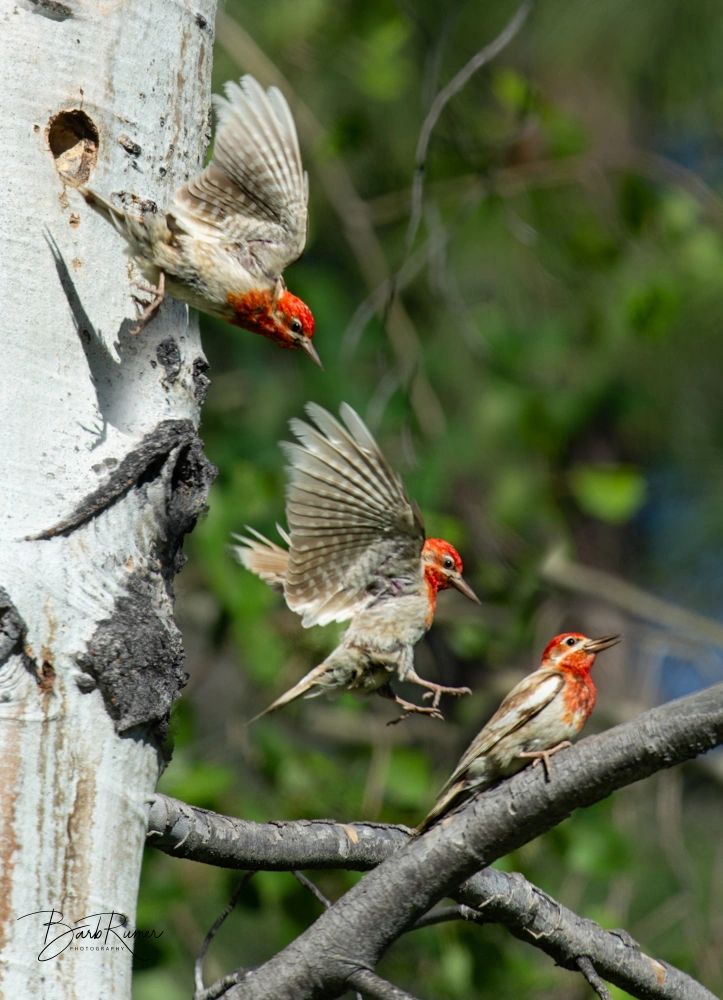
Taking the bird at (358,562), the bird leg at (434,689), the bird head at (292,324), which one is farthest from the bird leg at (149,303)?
the bird leg at (434,689)

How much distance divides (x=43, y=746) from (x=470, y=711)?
15.9 ft

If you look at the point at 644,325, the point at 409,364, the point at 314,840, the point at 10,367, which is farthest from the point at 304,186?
the point at 644,325

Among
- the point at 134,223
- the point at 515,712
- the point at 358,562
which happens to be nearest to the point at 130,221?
the point at 134,223

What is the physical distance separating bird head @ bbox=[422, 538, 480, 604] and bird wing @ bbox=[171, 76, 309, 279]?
941 mm

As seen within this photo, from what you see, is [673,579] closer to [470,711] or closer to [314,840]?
[470,711]

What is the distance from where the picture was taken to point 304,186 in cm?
376

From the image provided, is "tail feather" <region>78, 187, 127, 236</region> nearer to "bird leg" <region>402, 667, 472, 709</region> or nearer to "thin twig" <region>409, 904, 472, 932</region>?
"bird leg" <region>402, 667, 472, 709</region>

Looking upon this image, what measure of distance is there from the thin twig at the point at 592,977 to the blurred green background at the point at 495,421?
1.84 metres

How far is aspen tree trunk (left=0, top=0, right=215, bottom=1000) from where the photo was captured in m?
2.22

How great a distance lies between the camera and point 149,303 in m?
2.74

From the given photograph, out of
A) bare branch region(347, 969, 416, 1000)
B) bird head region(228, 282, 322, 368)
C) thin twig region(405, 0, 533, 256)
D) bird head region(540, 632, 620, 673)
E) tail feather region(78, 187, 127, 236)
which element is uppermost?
thin twig region(405, 0, 533, 256)

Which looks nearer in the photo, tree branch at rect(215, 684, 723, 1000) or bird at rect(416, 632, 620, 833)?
tree branch at rect(215, 684, 723, 1000)

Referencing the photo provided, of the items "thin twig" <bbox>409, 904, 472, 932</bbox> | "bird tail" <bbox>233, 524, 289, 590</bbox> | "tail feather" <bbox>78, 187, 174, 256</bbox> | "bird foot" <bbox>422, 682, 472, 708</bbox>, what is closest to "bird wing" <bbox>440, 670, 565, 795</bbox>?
"bird foot" <bbox>422, 682, 472, 708</bbox>

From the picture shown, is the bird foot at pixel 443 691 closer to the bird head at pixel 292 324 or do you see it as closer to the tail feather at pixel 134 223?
the bird head at pixel 292 324
